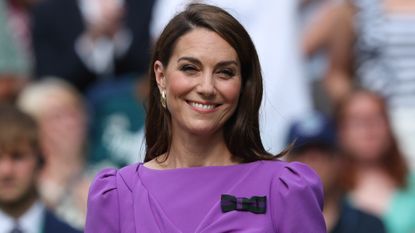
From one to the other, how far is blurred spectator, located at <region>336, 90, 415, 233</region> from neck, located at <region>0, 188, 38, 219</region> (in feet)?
6.28

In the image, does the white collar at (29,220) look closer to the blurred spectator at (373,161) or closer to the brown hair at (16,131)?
the brown hair at (16,131)

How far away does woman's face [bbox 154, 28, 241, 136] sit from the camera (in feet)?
13.8

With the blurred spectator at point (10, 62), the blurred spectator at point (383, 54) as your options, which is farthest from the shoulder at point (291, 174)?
the blurred spectator at point (10, 62)

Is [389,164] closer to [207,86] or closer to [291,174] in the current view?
[291,174]

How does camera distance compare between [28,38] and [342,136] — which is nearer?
[342,136]

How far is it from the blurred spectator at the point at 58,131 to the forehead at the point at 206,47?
4024 mm

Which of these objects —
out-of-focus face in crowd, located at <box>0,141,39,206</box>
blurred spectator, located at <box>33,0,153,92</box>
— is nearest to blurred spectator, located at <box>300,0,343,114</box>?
blurred spectator, located at <box>33,0,153,92</box>

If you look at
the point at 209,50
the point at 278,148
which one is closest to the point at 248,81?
the point at 209,50

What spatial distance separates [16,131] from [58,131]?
1.50 metres

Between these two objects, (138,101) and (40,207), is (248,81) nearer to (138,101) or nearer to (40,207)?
(40,207)

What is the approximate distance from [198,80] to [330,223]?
121 inches

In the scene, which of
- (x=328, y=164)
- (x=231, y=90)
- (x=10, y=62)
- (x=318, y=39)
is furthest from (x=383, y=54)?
(x=231, y=90)

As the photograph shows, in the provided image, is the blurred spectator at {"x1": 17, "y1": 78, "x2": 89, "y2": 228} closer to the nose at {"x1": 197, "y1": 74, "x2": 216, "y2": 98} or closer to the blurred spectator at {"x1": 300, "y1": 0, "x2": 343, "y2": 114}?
the blurred spectator at {"x1": 300, "y1": 0, "x2": 343, "y2": 114}

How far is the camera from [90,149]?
8.48 m
